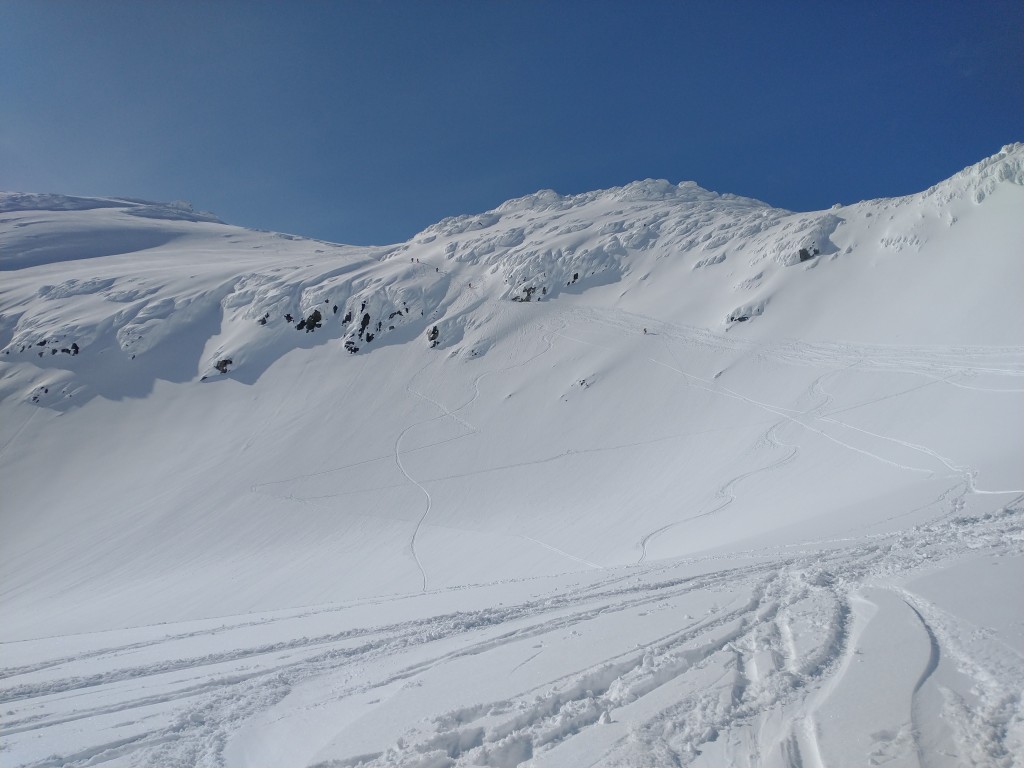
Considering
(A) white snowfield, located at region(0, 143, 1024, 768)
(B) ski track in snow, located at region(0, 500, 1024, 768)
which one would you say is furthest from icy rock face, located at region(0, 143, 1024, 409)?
(B) ski track in snow, located at region(0, 500, 1024, 768)

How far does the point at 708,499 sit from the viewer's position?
59.6 ft

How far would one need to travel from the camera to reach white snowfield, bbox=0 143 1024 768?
4676mm

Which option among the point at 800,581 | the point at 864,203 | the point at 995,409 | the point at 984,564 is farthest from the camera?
the point at 864,203

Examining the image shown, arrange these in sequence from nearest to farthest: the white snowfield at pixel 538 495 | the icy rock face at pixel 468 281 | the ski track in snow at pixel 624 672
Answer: the ski track in snow at pixel 624 672 < the white snowfield at pixel 538 495 < the icy rock face at pixel 468 281

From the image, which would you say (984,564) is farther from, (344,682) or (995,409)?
(995,409)

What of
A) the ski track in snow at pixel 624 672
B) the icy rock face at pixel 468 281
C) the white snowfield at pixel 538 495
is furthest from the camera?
the icy rock face at pixel 468 281

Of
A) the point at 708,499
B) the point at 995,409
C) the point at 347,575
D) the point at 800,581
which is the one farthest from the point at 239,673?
the point at 995,409

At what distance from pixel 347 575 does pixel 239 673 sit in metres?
12.5

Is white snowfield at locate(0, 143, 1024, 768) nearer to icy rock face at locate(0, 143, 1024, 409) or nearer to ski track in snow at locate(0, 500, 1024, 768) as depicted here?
ski track in snow at locate(0, 500, 1024, 768)

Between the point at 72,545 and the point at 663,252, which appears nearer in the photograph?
the point at 72,545

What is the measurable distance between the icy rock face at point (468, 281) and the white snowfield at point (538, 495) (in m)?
0.33

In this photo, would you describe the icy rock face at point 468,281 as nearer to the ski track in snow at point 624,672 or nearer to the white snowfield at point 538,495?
the white snowfield at point 538,495

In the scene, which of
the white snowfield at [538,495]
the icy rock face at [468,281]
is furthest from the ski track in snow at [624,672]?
the icy rock face at [468,281]

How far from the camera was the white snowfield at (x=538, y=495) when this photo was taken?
468 centimetres
